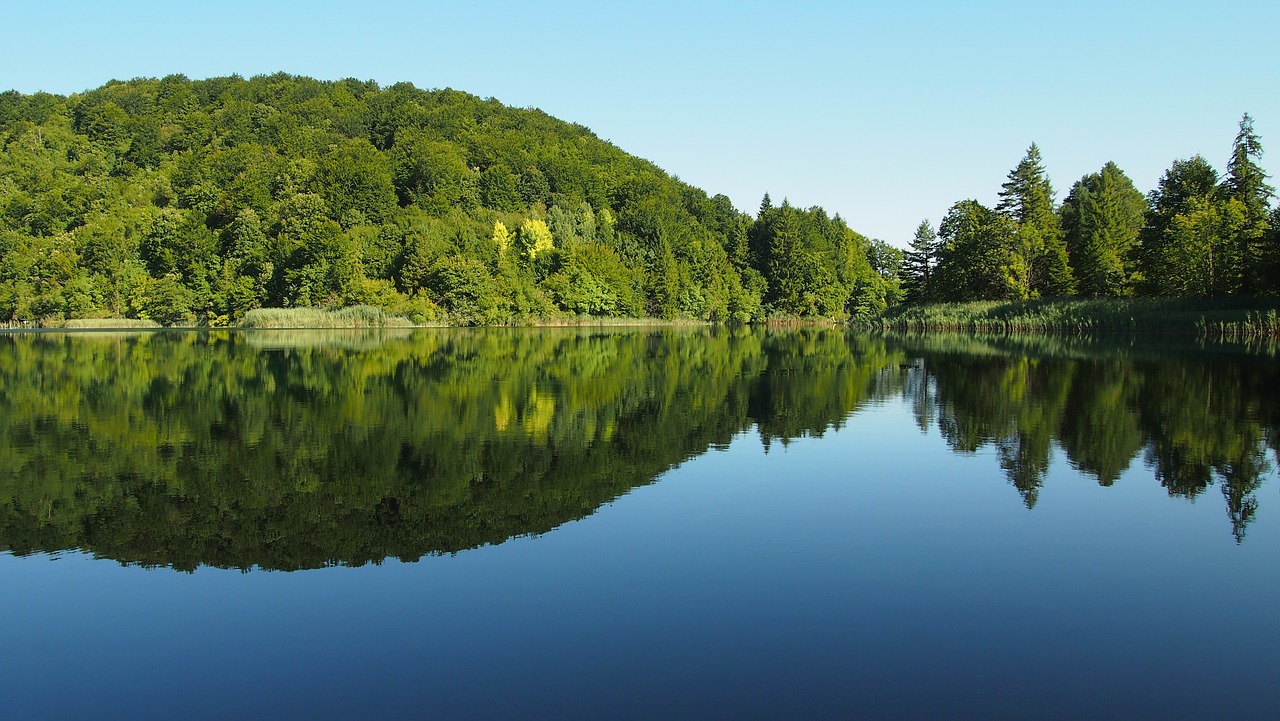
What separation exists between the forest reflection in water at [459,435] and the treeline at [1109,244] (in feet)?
91.9

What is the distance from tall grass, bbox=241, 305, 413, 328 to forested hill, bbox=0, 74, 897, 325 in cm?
319

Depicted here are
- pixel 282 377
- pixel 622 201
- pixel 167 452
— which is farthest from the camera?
pixel 622 201

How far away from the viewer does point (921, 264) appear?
3287 inches

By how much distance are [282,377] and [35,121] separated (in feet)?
337

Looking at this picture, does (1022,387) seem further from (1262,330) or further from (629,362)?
(1262,330)

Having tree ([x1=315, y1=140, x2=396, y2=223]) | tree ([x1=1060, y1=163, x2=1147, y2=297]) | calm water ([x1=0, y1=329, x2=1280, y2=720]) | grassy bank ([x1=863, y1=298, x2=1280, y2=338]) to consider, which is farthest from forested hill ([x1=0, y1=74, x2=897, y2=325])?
calm water ([x1=0, y1=329, x2=1280, y2=720])

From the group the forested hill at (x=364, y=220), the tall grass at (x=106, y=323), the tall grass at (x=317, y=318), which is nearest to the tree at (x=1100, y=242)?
the forested hill at (x=364, y=220)

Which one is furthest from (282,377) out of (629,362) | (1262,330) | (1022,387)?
(1262,330)

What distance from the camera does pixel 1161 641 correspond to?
6.16 meters

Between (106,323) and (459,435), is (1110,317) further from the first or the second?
(106,323)

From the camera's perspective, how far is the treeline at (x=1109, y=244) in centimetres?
5344

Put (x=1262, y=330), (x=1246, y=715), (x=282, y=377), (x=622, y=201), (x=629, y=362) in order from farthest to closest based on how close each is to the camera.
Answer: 1. (x=622, y=201)
2. (x=1262, y=330)
3. (x=629, y=362)
4. (x=282, y=377)
5. (x=1246, y=715)

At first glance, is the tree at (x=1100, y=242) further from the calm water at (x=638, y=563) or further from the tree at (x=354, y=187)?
the tree at (x=354, y=187)

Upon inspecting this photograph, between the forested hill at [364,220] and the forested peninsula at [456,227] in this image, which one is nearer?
the forested peninsula at [456,227]
